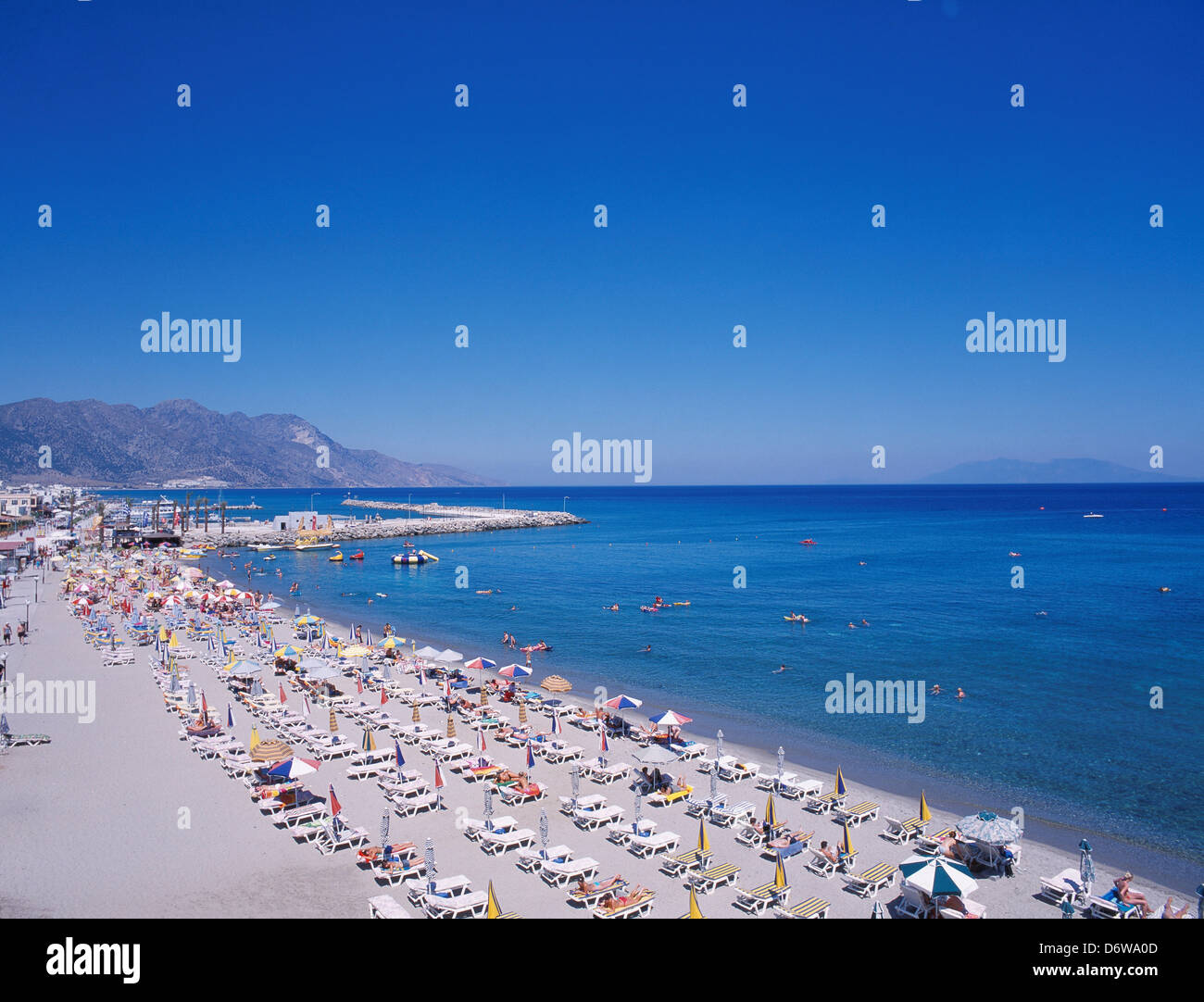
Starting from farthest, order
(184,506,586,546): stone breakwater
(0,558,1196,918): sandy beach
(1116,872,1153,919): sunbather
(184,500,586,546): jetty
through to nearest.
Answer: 1. (184,500,586,546): jetty
2. (184,506,586,546): stone breakwater
3. (0,558,1196,918): sandy beach
4. (1116,872,1153,919): sunbather

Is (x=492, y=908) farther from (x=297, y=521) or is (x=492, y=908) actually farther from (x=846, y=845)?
(x=297, y=521)

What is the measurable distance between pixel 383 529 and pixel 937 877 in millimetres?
103933

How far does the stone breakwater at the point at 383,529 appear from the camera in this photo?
9112 centimetres

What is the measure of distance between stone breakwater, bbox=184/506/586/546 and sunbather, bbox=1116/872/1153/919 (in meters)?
91.2

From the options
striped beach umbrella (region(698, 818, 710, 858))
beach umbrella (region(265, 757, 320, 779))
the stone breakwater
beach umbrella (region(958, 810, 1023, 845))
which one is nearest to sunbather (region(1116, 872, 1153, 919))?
beach umbrella (region(958, 810, 1023, 845))

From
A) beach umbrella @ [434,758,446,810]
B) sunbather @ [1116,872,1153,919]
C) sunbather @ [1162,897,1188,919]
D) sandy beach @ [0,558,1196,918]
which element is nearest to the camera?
sunbather @ [1162,897,1188,919]

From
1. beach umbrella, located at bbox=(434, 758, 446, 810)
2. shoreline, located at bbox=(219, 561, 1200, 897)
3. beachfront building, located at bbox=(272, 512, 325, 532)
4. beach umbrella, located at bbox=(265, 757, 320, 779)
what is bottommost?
shoreline, located at bbox=(219, 561, 1200, 897)

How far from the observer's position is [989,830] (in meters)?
13.5

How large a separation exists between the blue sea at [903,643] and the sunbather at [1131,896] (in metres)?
3.27

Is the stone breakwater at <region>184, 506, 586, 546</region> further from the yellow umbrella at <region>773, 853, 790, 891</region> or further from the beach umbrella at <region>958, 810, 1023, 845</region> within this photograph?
the beach umbrella at <region>958, 810, 1023, 845</region>

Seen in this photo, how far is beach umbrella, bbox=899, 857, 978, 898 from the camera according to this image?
38.5 feet

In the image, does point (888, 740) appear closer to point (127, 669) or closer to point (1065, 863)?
point (1065, 863)

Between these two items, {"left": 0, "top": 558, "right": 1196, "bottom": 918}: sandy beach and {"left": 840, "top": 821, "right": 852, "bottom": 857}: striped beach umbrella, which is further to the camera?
{"left": 840, "top": 821, "right": 852, "bottom": 857}: striped beach umbrella
